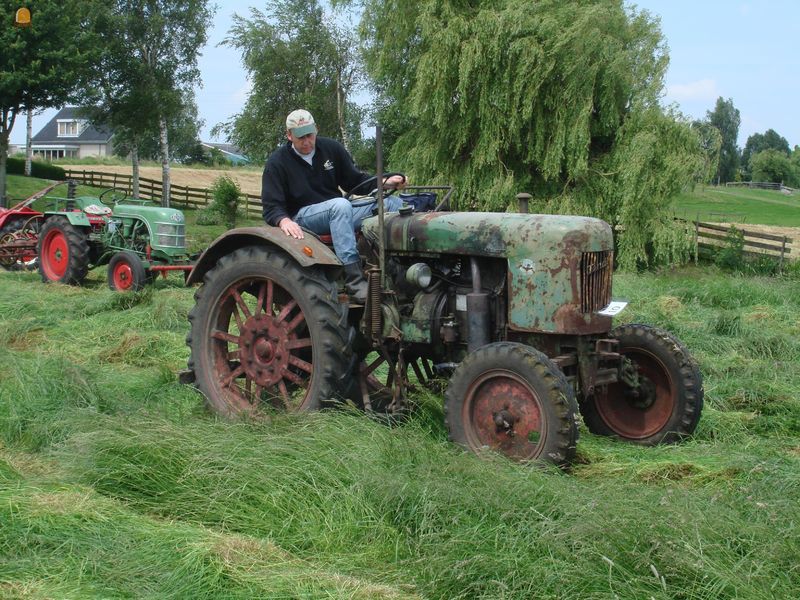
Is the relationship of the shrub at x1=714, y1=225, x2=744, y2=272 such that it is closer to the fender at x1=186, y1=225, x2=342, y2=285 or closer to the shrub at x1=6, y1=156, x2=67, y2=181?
the fender at x1=186, y1=225, x2=342, y2=285

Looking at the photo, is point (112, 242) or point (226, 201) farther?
point (226, 201)

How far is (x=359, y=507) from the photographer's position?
150 inches

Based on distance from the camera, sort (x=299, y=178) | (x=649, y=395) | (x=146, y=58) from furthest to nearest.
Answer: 1. (x=146, y=58)
2. (x=299, y=178)
3. (x=649, y=395)

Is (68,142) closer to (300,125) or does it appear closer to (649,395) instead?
(300,125)

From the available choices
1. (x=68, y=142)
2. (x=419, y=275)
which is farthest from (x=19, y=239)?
(x=68, y=142)

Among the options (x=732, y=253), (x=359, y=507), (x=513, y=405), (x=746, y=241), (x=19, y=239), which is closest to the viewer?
(x=359, y=507)

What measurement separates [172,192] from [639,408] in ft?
110

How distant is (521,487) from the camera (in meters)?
3.86

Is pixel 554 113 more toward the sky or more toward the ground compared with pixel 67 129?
more toward the ground

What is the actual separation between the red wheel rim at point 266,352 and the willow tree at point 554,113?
46.3ft

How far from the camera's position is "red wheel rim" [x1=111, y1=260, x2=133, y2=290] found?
13.4 meters

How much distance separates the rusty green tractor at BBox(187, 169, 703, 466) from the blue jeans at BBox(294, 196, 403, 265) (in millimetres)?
97

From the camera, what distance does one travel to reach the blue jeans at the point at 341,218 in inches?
220

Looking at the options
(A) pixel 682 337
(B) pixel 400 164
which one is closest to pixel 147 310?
(A) pixel 682 337
